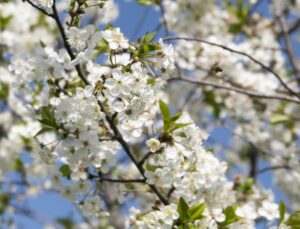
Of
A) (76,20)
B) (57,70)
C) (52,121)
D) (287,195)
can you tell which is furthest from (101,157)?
(287,195)

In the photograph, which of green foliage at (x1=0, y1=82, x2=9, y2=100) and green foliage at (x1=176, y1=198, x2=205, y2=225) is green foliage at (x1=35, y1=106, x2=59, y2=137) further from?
green foliage at (x1=0, y1=82, x2=9, y2=100)

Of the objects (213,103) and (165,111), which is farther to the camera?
(213,103)

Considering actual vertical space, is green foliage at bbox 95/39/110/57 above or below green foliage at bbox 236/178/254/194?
above

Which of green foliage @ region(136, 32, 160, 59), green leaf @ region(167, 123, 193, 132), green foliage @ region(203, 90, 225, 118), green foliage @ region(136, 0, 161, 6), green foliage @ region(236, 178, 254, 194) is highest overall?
green foliage @ region(203, 90, 225, 118)

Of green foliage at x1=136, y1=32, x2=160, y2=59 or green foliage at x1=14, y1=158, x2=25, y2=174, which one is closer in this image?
green foliage at x1=136, y1=32, x2=160, y2=59

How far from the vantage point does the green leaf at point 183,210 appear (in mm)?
2338

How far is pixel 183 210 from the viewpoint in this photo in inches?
92.2

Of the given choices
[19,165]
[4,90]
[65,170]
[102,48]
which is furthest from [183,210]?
[19,165]

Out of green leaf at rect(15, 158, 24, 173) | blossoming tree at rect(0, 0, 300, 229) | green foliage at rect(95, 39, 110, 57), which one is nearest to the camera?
blossoming tree at rect(0, 0, 300, 229)

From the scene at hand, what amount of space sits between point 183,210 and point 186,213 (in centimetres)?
2

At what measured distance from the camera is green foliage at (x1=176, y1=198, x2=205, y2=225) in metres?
2.34

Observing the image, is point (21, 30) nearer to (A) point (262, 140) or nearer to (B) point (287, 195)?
(A) point (262, 140)

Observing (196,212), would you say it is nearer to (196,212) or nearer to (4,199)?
(196,212)

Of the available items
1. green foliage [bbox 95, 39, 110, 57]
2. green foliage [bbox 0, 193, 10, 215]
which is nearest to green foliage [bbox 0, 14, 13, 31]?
green foliage [bbox 0, 193, 10, 215]
